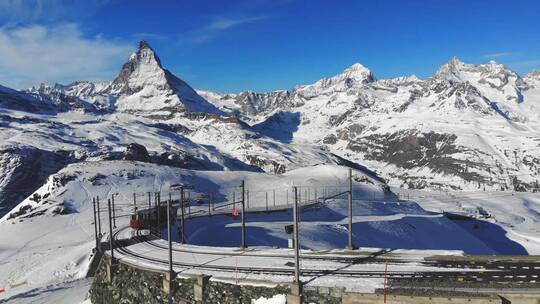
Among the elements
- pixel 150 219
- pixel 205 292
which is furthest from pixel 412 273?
pixel 150 219

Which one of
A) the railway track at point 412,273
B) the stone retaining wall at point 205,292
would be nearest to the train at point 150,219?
the stone retaining wall at point 205,292

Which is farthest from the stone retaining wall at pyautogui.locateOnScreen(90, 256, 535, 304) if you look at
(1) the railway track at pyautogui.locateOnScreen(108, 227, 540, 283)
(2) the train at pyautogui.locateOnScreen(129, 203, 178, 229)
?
(2) the train at pyautogui.locateOnScreen(129, 203, 178, 229)

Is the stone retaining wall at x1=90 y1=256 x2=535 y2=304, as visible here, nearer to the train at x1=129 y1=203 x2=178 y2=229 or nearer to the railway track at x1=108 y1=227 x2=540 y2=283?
the railway track at x1=108 y1=227 x2=540 y2=283

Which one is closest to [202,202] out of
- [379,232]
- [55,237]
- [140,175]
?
[140,175]

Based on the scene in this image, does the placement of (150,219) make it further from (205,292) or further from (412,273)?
(412,273)

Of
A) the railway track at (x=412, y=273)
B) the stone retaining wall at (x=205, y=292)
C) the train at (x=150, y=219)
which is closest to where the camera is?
the stone retaining wall at (x=205, y=292)

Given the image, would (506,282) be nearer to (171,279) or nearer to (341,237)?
(171,279)

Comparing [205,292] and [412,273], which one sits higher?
[412,273]

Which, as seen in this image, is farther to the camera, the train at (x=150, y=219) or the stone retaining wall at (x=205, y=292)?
the train at (x=150, y=219)

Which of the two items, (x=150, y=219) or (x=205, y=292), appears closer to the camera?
(x=205, y=292)

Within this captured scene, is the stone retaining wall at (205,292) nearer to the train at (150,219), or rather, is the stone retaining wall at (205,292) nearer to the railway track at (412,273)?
the railway track at (412,273)

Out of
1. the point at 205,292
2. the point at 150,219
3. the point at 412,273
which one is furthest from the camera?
the point at 150,219

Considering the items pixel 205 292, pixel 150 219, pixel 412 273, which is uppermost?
pixel 412 273

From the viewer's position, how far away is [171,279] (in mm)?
34469
